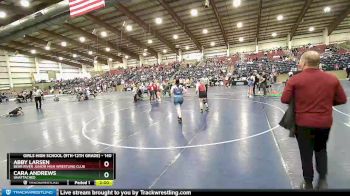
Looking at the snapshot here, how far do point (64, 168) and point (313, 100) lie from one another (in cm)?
311

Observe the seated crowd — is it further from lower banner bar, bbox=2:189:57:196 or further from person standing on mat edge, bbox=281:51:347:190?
lower banner bar, bbox=2:189:57:196

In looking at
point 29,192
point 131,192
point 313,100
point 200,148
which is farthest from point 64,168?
point 200,148

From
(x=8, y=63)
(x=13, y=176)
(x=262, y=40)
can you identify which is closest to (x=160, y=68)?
(x=262, y=40)

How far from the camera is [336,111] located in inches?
383

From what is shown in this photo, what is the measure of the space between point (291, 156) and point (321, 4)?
3287 cm

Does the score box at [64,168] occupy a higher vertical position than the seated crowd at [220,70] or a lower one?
lower

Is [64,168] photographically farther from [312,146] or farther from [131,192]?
[312,146]

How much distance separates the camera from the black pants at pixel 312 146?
319 cm

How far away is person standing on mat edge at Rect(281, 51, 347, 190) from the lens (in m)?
3.09

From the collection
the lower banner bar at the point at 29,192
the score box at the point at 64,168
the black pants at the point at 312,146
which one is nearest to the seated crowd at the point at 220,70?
the black pants at the point at 312,146

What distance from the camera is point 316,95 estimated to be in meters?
3.09

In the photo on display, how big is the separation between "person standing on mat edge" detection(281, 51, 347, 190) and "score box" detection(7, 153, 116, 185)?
248 cm

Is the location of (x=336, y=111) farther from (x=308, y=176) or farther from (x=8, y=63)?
(x=8, y=63)

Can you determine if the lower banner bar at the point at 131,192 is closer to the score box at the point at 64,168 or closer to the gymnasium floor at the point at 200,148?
the score box at the point at 64,168
